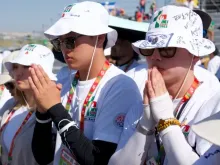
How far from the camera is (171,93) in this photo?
186 centimetres

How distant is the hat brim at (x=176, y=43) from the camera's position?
1786mm

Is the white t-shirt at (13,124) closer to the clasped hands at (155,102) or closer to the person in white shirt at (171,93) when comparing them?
the person in white shirt at (171,93)

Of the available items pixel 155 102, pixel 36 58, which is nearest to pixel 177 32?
pixel 155 102

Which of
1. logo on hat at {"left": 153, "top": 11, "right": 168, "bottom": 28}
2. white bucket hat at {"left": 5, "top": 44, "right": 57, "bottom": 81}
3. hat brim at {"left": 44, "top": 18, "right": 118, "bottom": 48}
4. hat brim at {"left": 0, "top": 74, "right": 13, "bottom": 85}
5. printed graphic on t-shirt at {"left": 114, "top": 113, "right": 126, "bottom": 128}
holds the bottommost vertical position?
hat brim at {"left": 0, "top": 74, "right": 13, "bottom": 85}

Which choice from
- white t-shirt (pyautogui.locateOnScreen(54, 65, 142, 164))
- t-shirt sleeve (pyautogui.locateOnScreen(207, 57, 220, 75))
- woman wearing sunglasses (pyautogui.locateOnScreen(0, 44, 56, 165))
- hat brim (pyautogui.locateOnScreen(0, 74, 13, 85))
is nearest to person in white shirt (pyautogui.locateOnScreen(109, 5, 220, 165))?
white t-shirt (pyautogui.locateOnScreen(54, 65, 142, 164))

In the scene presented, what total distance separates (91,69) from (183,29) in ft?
2.01

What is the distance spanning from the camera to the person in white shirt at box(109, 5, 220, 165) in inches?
63.5

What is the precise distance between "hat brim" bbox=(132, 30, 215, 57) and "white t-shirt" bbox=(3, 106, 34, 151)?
1432 mm

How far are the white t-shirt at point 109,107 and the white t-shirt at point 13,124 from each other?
808 mm

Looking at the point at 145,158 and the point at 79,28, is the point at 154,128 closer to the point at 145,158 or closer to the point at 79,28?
the point at 145,158

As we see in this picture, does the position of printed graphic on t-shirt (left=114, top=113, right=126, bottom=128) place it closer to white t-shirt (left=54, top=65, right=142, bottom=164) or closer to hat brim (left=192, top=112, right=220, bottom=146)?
white t-shirt (left=54, top=65, right=142, bottom=164)

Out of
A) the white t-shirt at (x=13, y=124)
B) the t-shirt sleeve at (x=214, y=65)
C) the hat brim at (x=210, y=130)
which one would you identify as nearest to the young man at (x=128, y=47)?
the white t-shirt at (x=13, y=124)

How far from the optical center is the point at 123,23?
11.9 feet

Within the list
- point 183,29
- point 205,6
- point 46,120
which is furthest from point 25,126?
point 205,6
